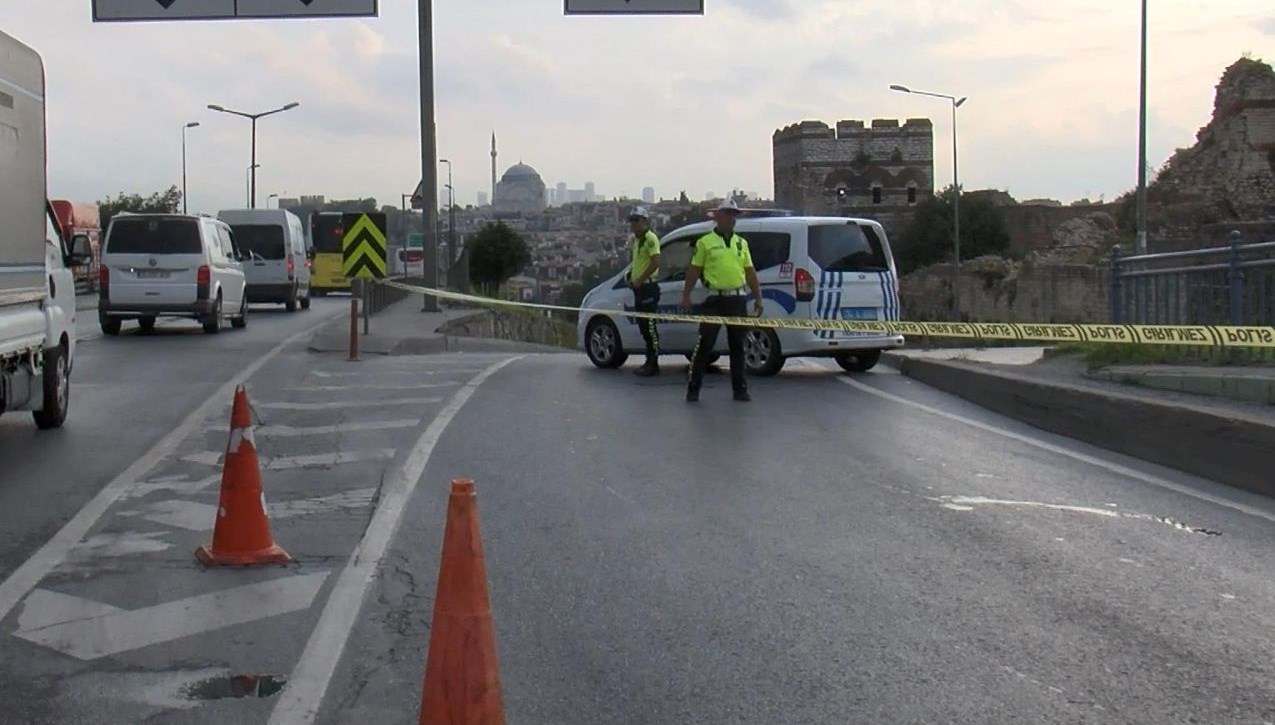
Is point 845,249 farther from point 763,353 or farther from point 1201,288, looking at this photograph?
point 1201,288

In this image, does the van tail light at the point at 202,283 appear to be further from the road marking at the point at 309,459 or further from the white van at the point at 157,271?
the road marking at the point at 309,459

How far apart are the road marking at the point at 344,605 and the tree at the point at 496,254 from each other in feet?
158

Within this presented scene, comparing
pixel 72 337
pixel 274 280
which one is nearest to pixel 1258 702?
pixel 72 337

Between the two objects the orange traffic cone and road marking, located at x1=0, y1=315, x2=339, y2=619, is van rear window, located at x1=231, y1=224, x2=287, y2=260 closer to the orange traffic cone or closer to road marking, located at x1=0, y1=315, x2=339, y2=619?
road marking, located at x1=0, y1=315, x2=339, y2=619

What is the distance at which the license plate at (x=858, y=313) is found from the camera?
1736cm

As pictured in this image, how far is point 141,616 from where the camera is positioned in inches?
265

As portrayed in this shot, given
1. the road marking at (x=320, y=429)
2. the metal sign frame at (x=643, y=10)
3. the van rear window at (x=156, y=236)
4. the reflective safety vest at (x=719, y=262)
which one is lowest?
the road marking at (x=320, y=429)

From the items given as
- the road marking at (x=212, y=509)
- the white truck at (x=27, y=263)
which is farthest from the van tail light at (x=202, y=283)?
the road marking at (x=212, y=509)

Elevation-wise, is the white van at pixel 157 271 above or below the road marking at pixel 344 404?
above

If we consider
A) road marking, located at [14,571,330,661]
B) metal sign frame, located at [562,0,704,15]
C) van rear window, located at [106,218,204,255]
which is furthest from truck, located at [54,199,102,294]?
road marking, located at [14,571,330,661]

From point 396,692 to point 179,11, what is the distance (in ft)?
72.0

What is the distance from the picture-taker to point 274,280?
35531mm

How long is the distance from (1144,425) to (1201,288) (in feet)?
12.7

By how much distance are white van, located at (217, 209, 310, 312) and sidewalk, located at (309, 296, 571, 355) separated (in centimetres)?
305
